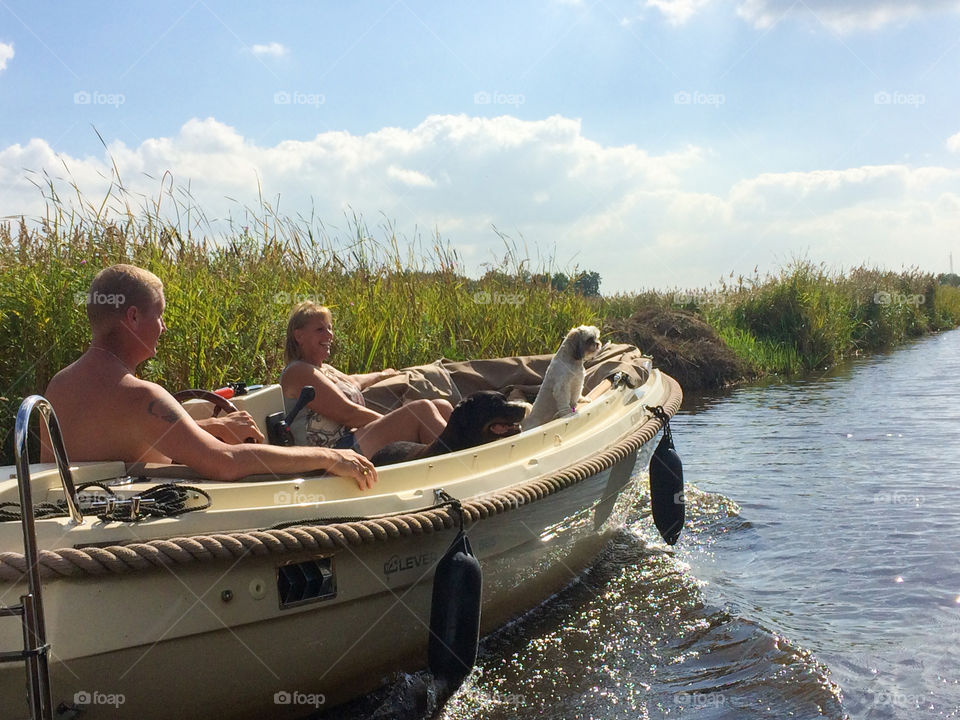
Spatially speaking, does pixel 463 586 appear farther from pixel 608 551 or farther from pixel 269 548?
pixel 608 551

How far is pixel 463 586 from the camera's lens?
3031 millimetres

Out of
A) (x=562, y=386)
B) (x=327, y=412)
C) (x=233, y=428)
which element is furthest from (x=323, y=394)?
(x=562, y=386)

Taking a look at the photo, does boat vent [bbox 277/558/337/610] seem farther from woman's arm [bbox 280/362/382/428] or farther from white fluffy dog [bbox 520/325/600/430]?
white fluffy dog [bbox 520/325/600/430]

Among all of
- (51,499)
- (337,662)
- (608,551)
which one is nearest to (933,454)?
(608,551)

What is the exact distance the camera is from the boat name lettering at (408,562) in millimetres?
2953

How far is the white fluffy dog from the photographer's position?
17.1 feet

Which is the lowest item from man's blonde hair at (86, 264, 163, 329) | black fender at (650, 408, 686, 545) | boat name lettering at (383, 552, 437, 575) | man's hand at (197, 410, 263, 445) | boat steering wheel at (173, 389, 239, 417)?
black fender at (650, 408, 686, 545)

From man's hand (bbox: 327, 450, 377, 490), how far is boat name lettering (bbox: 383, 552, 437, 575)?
0.28 metres

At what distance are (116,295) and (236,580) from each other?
3.30 ft

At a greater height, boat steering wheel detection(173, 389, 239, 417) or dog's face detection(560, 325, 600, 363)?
dog's face detection(560, 325, 600, 363)

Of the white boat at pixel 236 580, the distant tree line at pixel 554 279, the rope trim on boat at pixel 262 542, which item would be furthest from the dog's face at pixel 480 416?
the distant tree line at pixel 554 279

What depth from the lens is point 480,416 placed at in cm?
388

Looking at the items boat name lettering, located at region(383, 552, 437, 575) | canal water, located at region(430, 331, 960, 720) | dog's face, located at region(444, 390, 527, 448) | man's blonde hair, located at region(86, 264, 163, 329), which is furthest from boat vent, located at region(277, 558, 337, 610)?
dog's face, located at region(444, 390, 527, 448)

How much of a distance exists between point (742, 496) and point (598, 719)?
3574mm
